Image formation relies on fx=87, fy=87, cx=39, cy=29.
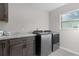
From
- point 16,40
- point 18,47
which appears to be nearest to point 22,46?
point 18,47

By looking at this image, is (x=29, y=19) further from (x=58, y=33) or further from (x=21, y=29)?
(x=58, y=33)

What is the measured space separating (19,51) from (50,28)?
2.48 metres

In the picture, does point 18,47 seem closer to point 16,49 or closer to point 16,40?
point 16,49

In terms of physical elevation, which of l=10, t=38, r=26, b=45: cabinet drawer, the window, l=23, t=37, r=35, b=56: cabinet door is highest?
the window

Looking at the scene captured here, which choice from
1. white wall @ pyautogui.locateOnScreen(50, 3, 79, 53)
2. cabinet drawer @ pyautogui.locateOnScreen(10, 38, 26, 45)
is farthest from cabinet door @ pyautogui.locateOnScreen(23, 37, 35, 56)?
white wall @ pyautogui.locateOnScreen(50, 3, 79, 53)

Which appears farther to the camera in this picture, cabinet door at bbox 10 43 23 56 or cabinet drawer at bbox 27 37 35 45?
cabinet drawer at bbox 27 37 35 45

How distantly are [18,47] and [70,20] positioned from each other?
8.40 ft

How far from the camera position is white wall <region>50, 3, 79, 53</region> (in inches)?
131

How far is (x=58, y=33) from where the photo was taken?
4.05 metres

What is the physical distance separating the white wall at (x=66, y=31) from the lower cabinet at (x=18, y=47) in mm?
1686

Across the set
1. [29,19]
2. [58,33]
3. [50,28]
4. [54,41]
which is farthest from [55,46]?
[29,19]

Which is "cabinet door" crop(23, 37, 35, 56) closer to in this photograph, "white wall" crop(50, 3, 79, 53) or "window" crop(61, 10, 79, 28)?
"white wall" crop(50, 3, 79, 53)

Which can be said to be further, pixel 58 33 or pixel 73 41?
pixel 58 33

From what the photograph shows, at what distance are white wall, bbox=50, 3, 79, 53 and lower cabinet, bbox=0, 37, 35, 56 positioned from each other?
169 cm
